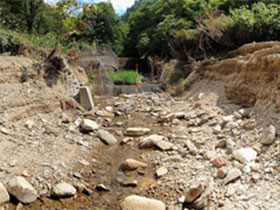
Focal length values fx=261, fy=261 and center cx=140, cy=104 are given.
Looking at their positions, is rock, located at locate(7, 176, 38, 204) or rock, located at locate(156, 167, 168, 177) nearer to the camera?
rock, located at locate(7, 176, 38, 204)

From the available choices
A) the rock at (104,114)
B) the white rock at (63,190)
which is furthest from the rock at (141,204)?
the rock at (104,114)

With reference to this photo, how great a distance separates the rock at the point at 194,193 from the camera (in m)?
3.00

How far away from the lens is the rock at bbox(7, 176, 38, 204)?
290 centimetres

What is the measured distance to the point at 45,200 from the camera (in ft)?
9.87

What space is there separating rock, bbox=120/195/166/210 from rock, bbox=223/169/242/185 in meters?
0.84

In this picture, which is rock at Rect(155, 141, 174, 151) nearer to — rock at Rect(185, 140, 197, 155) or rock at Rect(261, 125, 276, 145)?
rock at Rect(185, 140, 197, 155)

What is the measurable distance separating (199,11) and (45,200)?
11549mm

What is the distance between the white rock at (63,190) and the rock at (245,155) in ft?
7.17

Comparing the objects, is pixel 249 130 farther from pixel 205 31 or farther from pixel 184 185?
pixel 205 31

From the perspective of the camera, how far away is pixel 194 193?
301 centimetres

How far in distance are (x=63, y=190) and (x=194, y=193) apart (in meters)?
1.55

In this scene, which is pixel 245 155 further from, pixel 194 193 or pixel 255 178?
pixel 194 193

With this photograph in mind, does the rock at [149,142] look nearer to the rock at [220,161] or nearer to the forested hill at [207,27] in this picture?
the rock at [220,161]

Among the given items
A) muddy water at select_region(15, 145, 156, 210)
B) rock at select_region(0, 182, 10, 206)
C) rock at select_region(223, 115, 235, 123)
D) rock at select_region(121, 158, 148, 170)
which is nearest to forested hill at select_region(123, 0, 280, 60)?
rock at select_region(223, 115, 235, 123)
